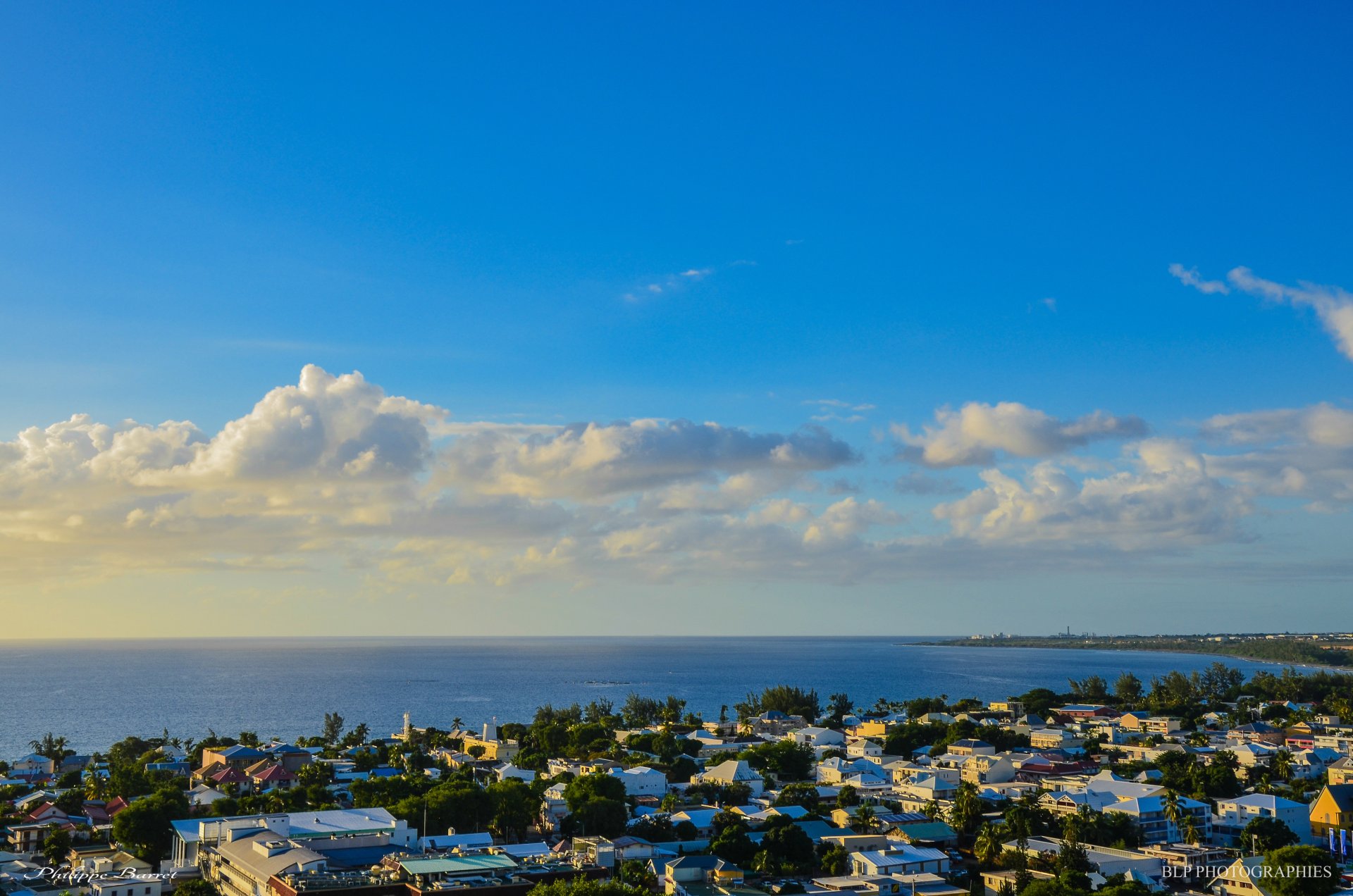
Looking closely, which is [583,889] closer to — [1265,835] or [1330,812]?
[1265,835]

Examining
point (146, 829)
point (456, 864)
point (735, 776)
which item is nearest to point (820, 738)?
point (735, 776)

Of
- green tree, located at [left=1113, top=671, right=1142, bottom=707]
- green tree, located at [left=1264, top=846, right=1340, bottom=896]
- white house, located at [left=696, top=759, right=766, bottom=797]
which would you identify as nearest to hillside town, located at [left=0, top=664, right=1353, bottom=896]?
Result: green tree, located at [left=1264, top=846, right=1340, bottom=896]

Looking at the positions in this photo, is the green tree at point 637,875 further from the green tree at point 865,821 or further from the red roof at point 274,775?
the red roof at point 274,775

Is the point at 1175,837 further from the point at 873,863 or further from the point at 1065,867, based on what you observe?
the point at 873,863

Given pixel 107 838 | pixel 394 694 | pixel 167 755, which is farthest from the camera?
pixel 394 694

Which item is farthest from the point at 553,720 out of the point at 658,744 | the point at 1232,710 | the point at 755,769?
the point at 1232,710

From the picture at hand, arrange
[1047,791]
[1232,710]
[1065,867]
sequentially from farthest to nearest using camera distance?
[1232,710] < [1047,791] < [1065,867]
